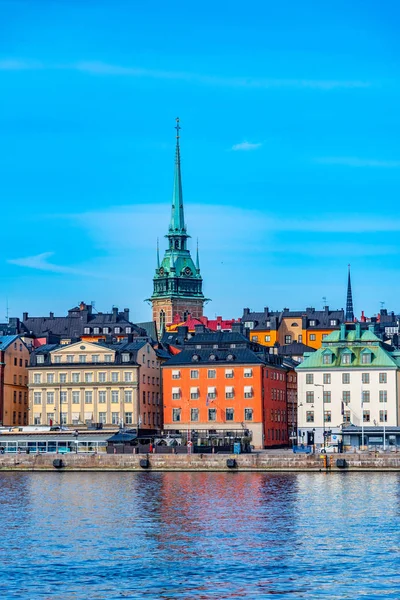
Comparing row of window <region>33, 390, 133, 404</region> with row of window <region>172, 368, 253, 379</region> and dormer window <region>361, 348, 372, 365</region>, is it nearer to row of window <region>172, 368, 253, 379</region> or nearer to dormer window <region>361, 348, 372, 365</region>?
row of window <region>172, 368, 253, 379</region>

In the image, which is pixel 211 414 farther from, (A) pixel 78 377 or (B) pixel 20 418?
(B) pixel 20 418

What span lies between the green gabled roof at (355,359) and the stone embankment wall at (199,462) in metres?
27.7

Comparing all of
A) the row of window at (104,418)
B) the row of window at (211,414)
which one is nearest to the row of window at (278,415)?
the row of window at (211,414)

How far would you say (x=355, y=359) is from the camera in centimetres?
14700

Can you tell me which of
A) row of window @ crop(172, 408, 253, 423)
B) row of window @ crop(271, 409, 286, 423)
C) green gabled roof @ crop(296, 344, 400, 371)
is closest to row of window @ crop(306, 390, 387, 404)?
green gabled roof @ crop(296, 344, 400, 371)

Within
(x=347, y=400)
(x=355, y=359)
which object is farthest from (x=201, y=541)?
(x=355, y=359)

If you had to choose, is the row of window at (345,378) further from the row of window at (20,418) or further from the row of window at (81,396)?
the row of window at (20,418)

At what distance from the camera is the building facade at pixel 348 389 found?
144 meters

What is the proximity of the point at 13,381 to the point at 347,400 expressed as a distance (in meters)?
37.8

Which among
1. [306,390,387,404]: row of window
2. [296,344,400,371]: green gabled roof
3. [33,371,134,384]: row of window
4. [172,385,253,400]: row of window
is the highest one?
[296,344,400,371]: green gabled roof

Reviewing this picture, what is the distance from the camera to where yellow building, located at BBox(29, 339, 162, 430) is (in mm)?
149500

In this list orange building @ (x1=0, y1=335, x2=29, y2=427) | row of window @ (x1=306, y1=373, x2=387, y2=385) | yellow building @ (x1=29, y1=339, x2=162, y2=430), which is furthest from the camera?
orange building @ (x1=0, y1=335, x2=29, y2=427)

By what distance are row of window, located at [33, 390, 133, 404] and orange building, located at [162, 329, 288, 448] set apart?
447cm

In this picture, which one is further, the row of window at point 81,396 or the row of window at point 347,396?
the row of window at point 81,396
